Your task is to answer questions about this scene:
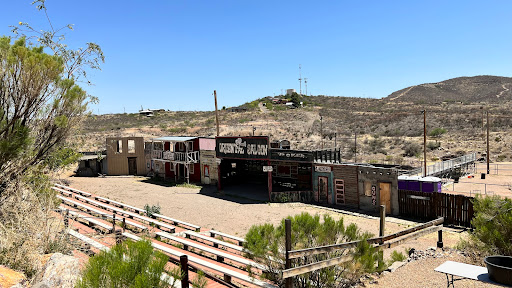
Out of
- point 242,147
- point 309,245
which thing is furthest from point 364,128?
point 309,245

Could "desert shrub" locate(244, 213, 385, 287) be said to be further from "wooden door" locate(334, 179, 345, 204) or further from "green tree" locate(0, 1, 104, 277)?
"wooden door" locate(334, 179, 345, 204)

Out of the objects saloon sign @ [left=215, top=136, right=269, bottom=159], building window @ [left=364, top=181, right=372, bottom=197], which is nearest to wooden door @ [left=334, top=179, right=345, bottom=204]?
building window @ [left=364, top=181, right=372, bottom=197]

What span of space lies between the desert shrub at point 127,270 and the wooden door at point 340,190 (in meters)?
18.1

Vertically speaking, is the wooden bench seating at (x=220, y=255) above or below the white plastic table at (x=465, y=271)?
below

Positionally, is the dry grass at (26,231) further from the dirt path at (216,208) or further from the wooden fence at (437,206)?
the wooden fence at (437,206)

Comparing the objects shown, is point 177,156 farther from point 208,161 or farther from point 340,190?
point 340,190

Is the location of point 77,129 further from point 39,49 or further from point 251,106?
point 251,106

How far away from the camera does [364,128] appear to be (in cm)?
6069

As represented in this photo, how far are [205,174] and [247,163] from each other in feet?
12.7

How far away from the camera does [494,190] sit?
23766 millimetres

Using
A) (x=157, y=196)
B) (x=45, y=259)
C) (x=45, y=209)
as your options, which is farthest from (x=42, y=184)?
(x=157, y=196)

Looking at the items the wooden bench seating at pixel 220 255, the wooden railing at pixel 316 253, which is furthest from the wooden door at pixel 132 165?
the wooden railing at pixel 316 253

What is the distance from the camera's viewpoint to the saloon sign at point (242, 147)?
2500cm

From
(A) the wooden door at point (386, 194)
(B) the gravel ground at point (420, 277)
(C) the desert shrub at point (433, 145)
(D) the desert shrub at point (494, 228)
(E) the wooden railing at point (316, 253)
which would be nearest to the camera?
(E) the wooden railing at point (316, 253)
